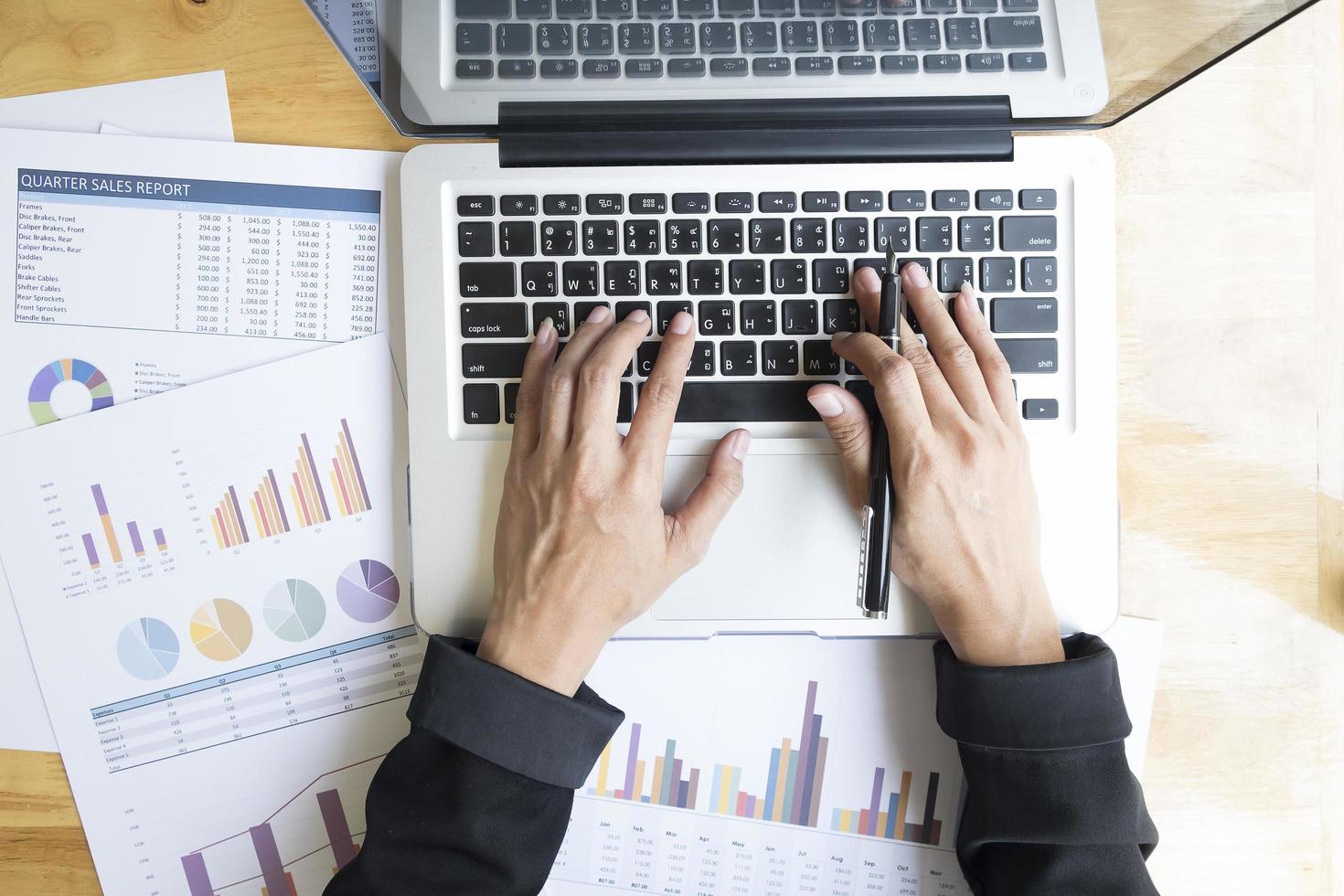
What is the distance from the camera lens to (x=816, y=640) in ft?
2.41

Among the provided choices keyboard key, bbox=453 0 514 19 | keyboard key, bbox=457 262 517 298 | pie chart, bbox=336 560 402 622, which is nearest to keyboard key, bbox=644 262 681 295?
keyboard key, bbox=457 262 517 298

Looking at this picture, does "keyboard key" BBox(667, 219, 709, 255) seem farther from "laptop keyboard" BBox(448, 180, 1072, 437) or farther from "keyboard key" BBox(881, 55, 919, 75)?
"keyboard key" BBox(881, 55, 919, 75)

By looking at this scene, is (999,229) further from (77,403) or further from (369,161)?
(77,403)

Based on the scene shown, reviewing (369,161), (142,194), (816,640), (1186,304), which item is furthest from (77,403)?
(1186,304)

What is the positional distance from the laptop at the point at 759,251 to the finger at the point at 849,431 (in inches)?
0.5

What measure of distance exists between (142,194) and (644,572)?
0.56 m

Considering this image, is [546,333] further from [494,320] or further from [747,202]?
[747,202]

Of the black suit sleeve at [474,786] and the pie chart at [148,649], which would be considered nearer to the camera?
the black suit sleeve at [474,786]

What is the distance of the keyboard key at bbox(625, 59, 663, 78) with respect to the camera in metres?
0.64

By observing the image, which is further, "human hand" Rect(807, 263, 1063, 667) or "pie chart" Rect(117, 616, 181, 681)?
"pie chart" Rect(117, 616, 181, 681)

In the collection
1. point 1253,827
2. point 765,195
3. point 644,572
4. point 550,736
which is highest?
point 765,195

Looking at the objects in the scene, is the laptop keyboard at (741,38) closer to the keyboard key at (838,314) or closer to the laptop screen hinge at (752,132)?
the laptop screen hinge at (752,132)

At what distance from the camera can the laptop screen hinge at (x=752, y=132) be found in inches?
25.7

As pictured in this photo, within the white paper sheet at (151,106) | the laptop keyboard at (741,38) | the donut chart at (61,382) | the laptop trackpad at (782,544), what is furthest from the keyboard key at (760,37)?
the donut chart at (61,382)
